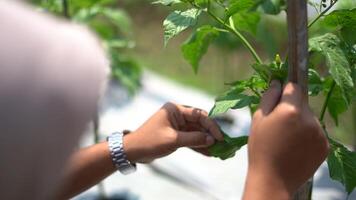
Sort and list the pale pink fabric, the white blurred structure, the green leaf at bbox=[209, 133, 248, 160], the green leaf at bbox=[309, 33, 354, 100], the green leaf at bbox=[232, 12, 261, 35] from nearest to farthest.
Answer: the pale pink fabric, the green leaf at bbox=[309, 33, 354, 100], the green leaf at bbox=[209, 133, 248, 160], the green leaf at bbox=[232, 12, 261, 35], the white blurred structure

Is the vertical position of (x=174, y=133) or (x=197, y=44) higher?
(x=197, y=44)

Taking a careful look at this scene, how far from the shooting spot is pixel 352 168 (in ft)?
3.29

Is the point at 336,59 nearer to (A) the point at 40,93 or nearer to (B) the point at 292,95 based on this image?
(B) the point at 292,95

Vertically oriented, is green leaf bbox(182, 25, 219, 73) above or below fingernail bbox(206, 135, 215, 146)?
above

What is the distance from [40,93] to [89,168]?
569mm

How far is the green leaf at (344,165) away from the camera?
0.99 m

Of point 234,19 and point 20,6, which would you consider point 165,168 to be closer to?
point 234,19

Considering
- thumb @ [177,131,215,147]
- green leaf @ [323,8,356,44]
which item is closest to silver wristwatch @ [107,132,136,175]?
thumb @ [177,131,215,147]

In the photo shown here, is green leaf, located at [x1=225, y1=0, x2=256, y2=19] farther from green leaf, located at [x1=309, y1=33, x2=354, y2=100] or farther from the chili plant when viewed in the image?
green leaf, located at [x1=309, y1=33, x2=354, y2=100]

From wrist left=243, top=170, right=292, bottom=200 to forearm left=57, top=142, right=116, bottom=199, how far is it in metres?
0.37

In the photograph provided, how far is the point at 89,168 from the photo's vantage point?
1109mm

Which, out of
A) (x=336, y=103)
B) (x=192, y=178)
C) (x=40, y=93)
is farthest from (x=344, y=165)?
(x=192, y=178)

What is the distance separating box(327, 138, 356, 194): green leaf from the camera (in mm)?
991

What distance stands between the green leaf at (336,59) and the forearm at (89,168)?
39cm
